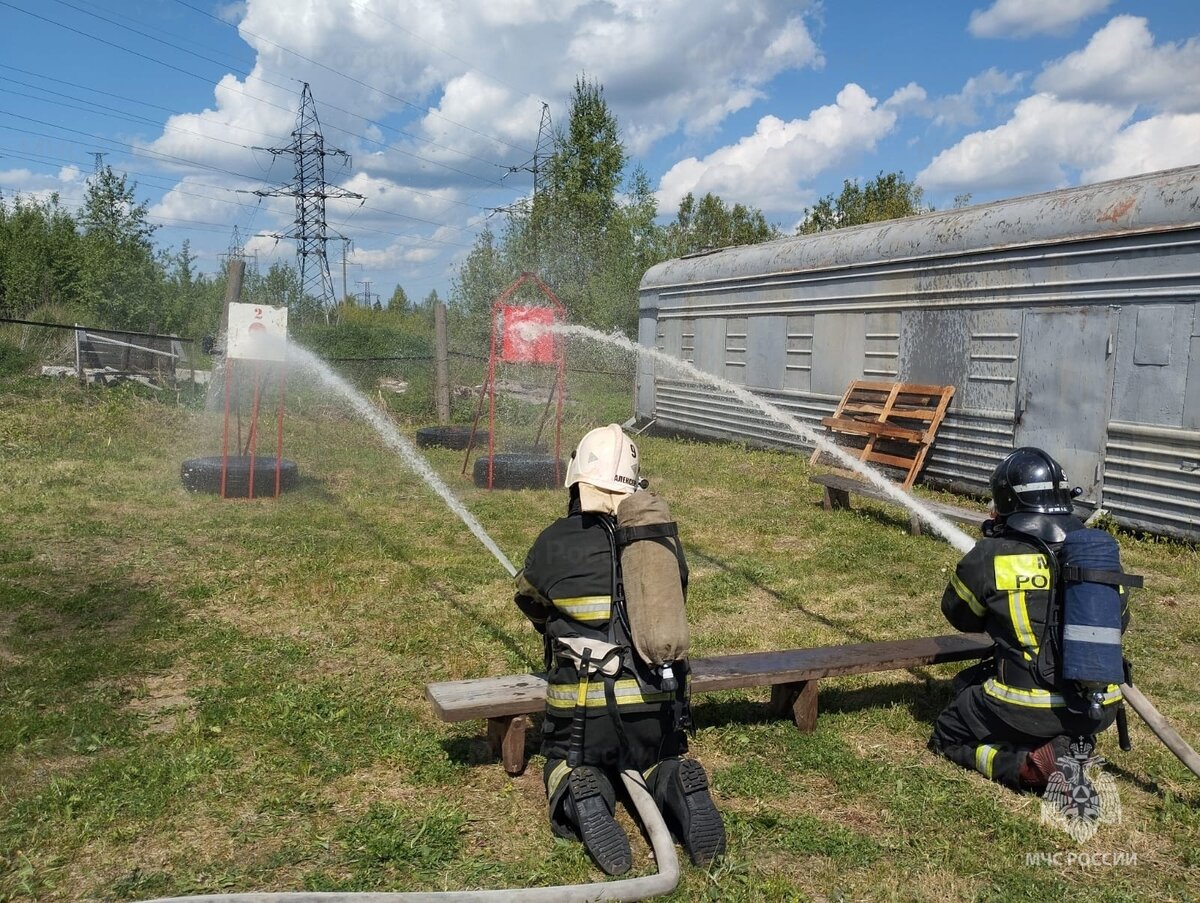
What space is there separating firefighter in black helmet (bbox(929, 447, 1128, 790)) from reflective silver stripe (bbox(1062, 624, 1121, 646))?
14 centimetres

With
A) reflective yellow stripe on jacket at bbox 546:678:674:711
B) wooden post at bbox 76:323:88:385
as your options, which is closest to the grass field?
reflective yellow stripe on jacket at bbox 546:678:674:711

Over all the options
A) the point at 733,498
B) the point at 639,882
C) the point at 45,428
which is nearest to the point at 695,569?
the point at 733,498

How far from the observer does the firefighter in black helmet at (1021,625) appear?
399cm

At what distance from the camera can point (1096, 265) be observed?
9781mm

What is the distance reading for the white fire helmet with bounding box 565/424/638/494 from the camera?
371 cm

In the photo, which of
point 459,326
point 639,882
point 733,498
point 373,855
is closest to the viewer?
point 639,882

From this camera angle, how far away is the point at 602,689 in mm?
3592

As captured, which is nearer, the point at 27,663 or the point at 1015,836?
the point at 1015,836

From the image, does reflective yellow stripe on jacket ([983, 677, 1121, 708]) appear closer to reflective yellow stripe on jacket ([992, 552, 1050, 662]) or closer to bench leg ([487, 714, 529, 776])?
Result: reflective yellow stripe on jacket ([992, 552, 1050, 662])

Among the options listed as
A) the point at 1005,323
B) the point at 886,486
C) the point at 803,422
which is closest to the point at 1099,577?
the point at 886,486

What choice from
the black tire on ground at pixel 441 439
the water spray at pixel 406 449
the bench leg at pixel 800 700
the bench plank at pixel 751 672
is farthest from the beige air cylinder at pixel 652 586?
the black tire on ground at pixel 441 439

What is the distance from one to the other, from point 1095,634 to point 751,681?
1.50 metres

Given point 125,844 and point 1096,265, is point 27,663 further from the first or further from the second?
point 1096,265

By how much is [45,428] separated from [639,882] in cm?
1349
